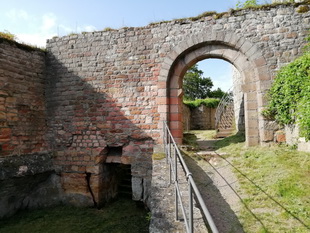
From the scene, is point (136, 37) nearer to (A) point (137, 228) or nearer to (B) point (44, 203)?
(A) point (137, 228)

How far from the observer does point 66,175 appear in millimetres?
6570

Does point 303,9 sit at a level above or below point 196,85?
below

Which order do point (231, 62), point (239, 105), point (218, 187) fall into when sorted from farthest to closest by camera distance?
point (239, 105)
point (231, 62)
point (218, 187)

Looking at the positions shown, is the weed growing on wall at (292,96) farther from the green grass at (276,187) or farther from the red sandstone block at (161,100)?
the red sandstone block at (161,100)

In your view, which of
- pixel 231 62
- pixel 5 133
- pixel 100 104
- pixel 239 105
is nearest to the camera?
pixel 5 133

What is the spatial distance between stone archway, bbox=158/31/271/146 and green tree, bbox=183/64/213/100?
24.8 m

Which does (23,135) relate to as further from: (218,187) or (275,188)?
(275,188)

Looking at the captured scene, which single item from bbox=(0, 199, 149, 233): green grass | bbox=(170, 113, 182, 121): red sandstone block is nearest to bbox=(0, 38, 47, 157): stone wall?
bbox=(0, 199, 149, 233): green grass

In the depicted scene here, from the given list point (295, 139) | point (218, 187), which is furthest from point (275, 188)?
point (295, 139)

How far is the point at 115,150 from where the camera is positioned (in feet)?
21.6

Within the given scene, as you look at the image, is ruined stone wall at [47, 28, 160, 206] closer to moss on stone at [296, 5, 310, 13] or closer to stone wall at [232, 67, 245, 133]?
stone wall at [232, 67, 245, 133]

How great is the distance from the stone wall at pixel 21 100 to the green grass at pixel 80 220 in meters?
1.85

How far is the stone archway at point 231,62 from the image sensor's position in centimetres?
552

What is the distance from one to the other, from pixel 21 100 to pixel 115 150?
3.12 m
